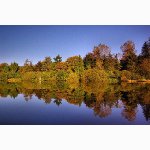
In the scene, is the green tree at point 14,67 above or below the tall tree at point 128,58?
below

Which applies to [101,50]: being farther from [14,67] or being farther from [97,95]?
[14,67]

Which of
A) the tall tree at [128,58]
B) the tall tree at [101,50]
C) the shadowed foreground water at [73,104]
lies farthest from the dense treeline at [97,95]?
the tall tree at [101,50]

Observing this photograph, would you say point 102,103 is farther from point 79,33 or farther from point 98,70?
point 79,33

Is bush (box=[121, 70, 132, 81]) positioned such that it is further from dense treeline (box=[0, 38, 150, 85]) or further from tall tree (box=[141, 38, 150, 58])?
tall tree (box=[141, 38, 150, 58])

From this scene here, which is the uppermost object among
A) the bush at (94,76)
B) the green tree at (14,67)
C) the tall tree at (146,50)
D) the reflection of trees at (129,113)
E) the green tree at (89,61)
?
the tall tree at (146,50)

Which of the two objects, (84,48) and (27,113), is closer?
(27,113)

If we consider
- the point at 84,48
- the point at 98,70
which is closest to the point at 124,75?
the point at 98,70

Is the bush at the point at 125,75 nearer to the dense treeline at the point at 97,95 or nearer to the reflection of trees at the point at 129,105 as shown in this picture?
the dense treeline at the point at 97,95
